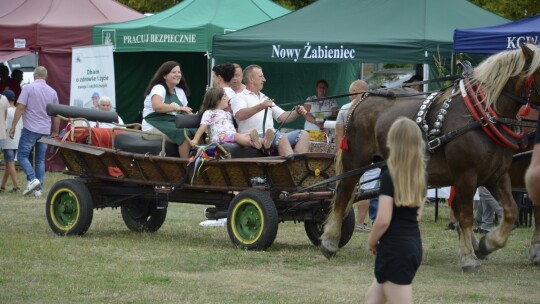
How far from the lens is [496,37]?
39.0 ft

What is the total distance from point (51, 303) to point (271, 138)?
3414mm

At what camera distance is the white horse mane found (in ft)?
28.1

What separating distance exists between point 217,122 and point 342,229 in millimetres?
1632

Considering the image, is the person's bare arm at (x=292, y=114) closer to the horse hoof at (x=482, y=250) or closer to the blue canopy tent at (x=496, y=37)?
the horse hoof at (x=482, y=250)

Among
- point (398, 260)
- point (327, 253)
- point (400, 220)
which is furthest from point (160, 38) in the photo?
point (398, 260)

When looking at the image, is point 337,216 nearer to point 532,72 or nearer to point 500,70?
point 500,70

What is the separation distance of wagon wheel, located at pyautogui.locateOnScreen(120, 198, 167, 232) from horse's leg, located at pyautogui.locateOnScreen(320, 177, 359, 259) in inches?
95.3

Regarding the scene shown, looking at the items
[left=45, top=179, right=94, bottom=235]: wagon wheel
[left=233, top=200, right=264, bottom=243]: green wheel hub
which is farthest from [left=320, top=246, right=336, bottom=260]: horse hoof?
[left=45, top=179, right=94, bottom=235]: wagon wheel

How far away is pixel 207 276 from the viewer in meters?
8.33

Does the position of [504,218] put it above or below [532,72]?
below

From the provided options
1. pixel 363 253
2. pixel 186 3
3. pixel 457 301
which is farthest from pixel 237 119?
pixel 186 3

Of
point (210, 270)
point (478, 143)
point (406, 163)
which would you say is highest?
point (478, 143)

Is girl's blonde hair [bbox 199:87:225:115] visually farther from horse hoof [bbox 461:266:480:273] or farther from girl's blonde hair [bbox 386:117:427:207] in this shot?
girl's blonde hair [bbox 386:117:427:207]

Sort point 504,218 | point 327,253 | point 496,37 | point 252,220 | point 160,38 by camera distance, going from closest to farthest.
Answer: point 504,218, point 327,253, point 252,220, point 496,37, point 160,38
